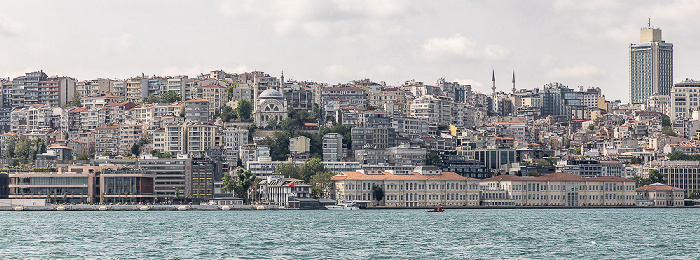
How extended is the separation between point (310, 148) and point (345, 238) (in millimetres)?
71827

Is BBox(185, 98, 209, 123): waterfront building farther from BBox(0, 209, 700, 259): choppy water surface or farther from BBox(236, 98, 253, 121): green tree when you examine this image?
BBox(0, 209, 700, 259): choppy water surface

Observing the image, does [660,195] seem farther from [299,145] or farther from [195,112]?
[195,112]

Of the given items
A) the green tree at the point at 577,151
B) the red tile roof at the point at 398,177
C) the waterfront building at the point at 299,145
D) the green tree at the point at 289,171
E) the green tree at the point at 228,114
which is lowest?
the red tile roof at the point at 398,177

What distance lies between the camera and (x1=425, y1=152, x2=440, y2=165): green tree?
131 meters

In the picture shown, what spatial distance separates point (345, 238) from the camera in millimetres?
61094

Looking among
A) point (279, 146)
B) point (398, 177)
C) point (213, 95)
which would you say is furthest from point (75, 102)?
point (398, 177)

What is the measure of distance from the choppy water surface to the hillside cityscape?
2822 cm

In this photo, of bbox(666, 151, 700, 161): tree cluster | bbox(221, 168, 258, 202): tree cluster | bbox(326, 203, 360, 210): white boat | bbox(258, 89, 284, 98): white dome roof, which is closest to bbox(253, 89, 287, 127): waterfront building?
bbox(258, 89, 284, 98): white dome roof

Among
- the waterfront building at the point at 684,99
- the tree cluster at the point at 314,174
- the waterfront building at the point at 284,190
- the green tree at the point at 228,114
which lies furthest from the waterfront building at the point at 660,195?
the waterfront building at the point at 684,99

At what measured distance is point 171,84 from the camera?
517ft

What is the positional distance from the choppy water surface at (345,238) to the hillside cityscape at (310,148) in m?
28.2

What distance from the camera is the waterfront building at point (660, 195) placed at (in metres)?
123

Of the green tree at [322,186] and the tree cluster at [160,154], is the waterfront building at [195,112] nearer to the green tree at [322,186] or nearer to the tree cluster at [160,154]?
the tree cluster at [160,154]

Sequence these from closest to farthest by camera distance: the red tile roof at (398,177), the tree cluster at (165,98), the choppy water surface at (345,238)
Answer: the choppy water surface at (345,238), the red tile roof at (398,177), the tree cluster at (165,98)
